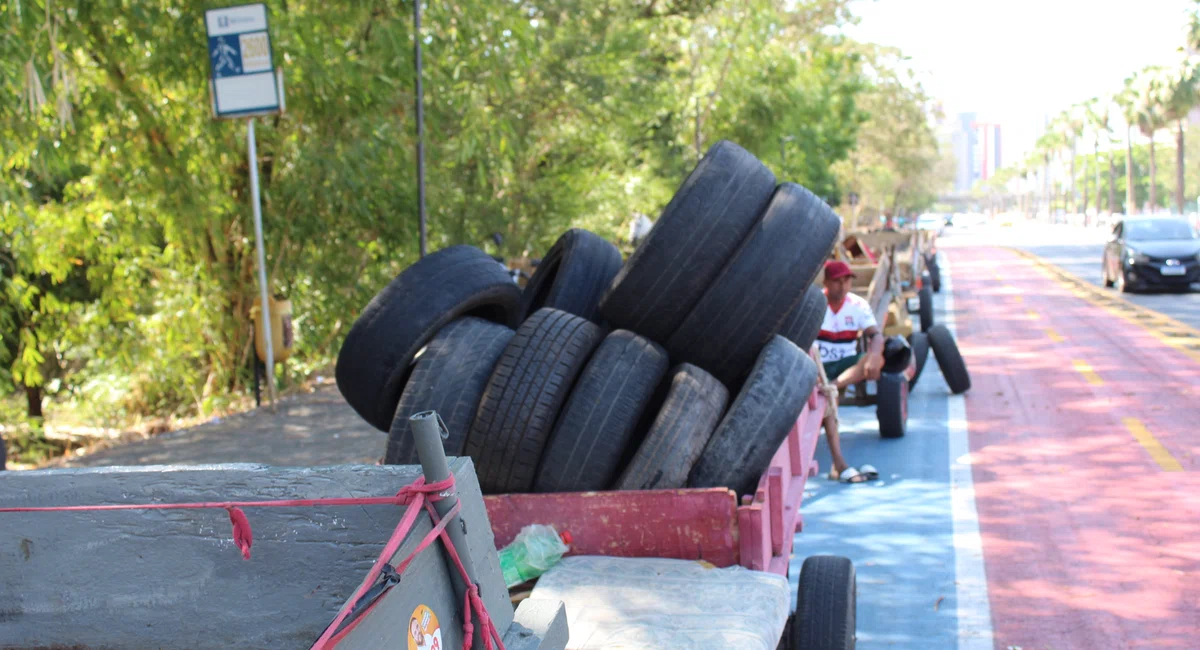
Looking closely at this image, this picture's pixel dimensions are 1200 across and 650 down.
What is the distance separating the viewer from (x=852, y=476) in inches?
327

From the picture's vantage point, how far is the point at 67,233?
12.2 metres

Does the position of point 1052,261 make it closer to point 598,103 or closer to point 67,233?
point 598,103

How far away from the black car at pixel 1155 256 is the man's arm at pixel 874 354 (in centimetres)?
1731

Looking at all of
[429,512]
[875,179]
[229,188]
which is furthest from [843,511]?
[875,179]

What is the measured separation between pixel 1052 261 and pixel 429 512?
3969 cm

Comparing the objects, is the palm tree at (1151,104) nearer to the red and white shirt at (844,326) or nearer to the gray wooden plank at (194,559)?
the red and white shirt at (844,326)

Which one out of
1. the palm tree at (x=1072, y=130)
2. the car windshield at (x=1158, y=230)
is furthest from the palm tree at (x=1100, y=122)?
the car windshield at (x=1158, y=230)

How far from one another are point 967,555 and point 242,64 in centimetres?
730

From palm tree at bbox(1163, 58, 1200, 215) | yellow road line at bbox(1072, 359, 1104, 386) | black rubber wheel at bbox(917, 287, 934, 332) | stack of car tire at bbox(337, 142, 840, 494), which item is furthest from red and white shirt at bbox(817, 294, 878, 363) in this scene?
palm tree at bbox(1163, 58, 1200, 215)

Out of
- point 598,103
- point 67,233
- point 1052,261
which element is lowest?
point 1052,261

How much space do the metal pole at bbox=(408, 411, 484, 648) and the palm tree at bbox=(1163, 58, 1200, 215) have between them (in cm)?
8820

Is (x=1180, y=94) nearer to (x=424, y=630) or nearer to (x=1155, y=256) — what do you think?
(x=1155, y=256)

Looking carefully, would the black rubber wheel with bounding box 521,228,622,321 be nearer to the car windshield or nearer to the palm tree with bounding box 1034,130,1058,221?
the car windshield

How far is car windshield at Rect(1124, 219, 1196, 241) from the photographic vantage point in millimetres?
25453
